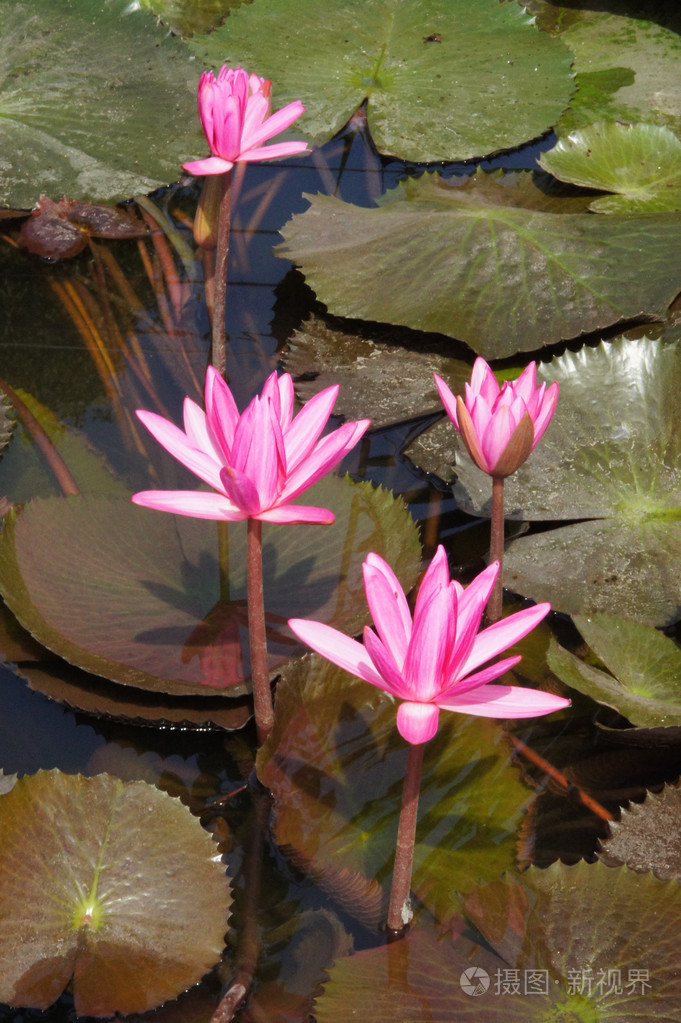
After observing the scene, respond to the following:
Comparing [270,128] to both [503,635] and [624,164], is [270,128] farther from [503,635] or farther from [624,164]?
[503,635]

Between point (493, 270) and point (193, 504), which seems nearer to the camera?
point (193, 504)

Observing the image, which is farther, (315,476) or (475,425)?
(475,425)

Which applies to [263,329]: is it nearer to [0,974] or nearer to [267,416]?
[267,416]

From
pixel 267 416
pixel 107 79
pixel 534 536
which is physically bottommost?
pixel 534 536

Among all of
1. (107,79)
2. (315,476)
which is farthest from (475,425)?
(107,79)

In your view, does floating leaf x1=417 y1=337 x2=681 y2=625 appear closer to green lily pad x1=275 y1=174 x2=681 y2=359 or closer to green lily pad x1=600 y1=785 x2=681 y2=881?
green lily pad x1=275 y1=174 x2=681 y2=359

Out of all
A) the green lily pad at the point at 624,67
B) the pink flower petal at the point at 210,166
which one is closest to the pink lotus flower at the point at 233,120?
the pink flower petal at the point at 210,166

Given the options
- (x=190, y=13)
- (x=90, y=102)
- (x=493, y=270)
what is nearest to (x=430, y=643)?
(x=493, y=270)
